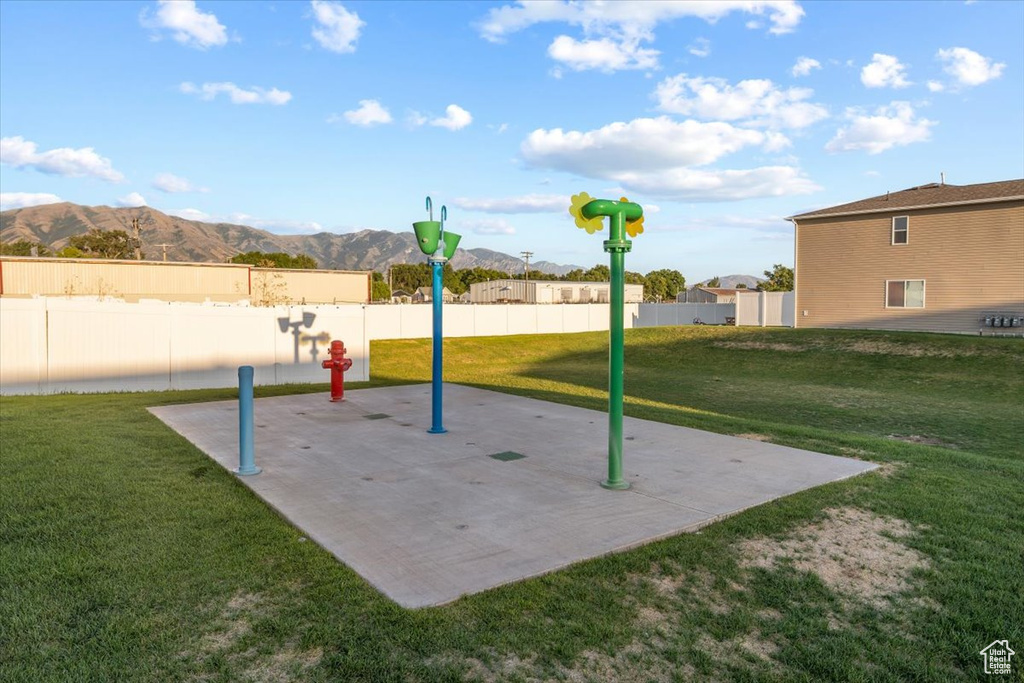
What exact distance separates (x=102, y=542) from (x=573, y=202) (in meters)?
4.71

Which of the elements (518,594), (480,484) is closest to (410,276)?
(480,484)

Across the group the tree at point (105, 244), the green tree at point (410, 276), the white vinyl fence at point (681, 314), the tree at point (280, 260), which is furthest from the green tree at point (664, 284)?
the tree at point (105, 244)

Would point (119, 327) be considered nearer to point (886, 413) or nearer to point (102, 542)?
point (102, 542)

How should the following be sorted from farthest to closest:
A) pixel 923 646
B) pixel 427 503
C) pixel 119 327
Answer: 1. pixel 119 327
2. pixel 427 503
3. pixel 923 646

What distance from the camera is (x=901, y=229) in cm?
2720

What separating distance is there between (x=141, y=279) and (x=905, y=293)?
4500 cm

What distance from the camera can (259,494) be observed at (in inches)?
231

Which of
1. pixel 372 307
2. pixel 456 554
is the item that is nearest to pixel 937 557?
pixel 456 554

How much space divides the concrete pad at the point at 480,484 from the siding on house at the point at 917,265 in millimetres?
22148

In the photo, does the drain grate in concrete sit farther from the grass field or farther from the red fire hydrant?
the red fire hydrant

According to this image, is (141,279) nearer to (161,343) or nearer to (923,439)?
(161,343)

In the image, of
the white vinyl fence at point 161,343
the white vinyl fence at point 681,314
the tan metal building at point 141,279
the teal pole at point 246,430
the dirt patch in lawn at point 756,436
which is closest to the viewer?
the teal pole at point 246,430

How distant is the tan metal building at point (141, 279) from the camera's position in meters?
41.8

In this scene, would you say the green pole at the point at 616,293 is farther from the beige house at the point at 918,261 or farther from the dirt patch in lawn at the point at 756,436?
the beige house at the point at 918,261
